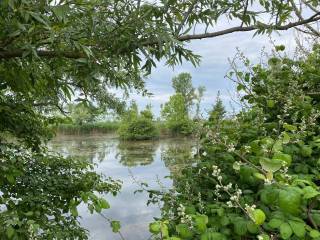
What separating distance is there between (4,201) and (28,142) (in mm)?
1236

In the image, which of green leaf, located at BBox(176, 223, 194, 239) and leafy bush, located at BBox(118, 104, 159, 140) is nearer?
green leaf, located at BBox(176, 223, 194, 239)

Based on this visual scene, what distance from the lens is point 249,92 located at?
342 cm

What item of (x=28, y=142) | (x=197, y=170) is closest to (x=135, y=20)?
(x=197, y=170)

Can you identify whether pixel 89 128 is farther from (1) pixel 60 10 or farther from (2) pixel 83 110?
(1) pixel 60 10

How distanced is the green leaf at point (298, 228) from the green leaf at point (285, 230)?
0.06 ft

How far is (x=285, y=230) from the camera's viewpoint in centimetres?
139

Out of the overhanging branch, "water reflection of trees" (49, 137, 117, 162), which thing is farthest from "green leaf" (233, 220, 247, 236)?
"water reflection of trees" (49, 137, 117, 162)

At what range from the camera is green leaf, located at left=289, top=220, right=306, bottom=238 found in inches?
55.0

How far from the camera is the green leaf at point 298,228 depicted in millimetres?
1396

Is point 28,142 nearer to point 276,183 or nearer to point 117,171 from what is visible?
point 276,183

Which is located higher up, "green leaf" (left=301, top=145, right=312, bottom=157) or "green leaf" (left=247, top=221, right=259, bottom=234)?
"green leaf" (left=301, top=145, right=312, bottom=157)

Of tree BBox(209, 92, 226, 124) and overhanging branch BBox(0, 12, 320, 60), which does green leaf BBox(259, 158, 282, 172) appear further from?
tree BBox(209, 92, 226, 124)

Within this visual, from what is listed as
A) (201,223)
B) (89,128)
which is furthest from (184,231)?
(89,128)

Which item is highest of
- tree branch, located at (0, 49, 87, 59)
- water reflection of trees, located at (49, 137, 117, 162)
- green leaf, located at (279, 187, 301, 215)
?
tree branch, located at (0, 49, 87, 59)
